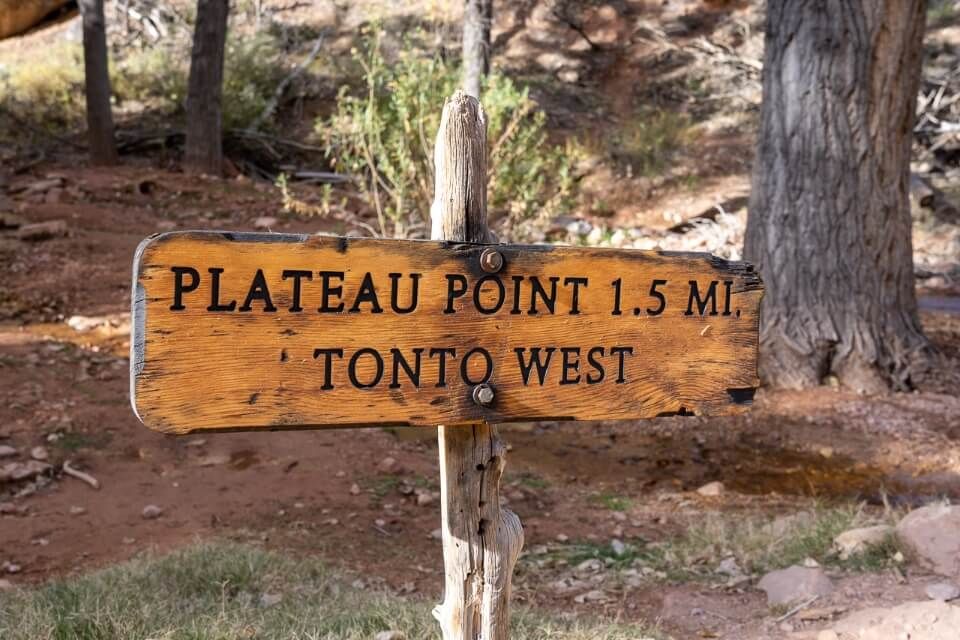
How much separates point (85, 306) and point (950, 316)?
7.04 meters

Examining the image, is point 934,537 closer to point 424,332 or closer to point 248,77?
point 424,332

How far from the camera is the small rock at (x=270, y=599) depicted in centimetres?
302

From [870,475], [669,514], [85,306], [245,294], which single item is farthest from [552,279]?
[85,306]

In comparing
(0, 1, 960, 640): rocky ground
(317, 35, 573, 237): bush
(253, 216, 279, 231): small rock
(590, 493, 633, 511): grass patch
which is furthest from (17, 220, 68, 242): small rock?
(590, 493, 633, 511): grass patch

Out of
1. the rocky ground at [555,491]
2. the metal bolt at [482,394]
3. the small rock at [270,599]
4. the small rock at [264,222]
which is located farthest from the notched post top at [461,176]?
the small rock at [264,222]

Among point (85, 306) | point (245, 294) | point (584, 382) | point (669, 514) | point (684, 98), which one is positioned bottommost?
point (669, 514)

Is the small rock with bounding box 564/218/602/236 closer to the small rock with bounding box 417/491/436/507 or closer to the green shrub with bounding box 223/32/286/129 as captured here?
the green shrub with bounding box 223/32/286/129

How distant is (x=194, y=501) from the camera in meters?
4.32

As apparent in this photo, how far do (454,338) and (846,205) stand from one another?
5069 millimetres

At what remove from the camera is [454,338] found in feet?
5.91

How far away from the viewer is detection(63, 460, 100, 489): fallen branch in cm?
439

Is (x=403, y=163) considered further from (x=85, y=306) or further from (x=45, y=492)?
(x=45, y=492)

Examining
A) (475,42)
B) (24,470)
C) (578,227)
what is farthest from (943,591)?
(475,42)

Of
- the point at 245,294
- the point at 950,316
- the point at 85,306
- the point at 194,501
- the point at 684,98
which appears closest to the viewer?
the point at 245,294
